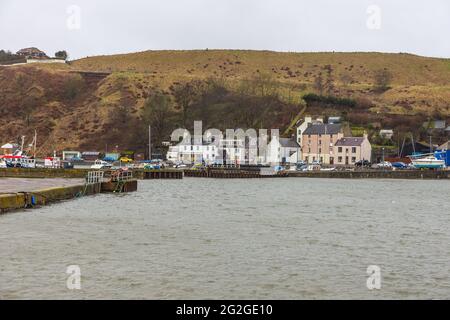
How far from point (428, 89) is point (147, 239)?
6756 inches

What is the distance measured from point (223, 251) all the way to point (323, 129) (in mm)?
107575

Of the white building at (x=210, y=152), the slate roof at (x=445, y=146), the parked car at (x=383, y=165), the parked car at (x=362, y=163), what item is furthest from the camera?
the white building at (x=210, y=152)

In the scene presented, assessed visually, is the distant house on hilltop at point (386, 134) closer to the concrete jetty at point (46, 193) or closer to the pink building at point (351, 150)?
the pink building at point (351, 150)

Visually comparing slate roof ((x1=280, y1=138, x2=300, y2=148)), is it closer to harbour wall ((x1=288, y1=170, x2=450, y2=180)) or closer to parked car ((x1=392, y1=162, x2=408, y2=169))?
harbour wall ((x1=288, y1=170, x2=450, y2=180))

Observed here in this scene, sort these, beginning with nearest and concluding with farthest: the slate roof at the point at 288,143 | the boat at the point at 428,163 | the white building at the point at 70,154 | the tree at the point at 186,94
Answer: the boat at the point at 428,163 < the slate roof at the point at 288,143 < the white building at the point at 70,154 < the tree at the point at 186,94

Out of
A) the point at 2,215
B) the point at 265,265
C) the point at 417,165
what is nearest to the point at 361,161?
the point at 417,165

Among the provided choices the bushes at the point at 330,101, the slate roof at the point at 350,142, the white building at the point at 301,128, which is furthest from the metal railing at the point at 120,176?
the bushes at the point at 330,101

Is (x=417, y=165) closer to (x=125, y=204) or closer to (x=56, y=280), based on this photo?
(x=125, y=204)

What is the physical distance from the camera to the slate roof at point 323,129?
450 feet

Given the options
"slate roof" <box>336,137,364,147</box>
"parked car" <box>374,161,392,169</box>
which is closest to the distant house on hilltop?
"slate roof" <box>336,137,364,147</box>

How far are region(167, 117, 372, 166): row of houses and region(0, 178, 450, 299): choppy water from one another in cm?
7772

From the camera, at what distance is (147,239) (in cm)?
3700

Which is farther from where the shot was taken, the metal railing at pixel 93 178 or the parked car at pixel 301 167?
the parked car at pixel 301 167
